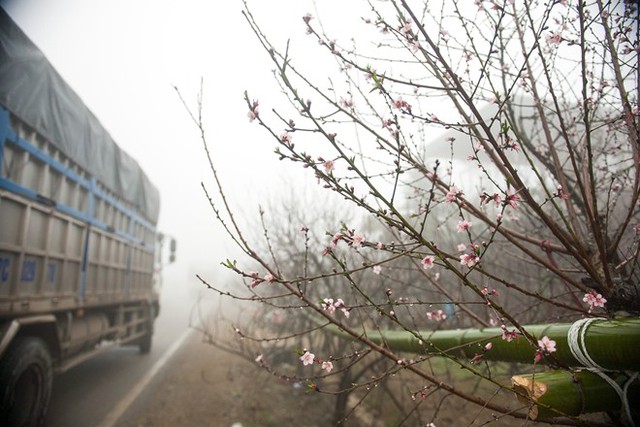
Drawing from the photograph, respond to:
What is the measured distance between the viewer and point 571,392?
1.39 metres

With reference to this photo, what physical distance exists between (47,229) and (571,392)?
551 cm

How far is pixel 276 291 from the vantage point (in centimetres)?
771

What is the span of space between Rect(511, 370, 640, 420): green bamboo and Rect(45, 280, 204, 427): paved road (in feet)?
17.8

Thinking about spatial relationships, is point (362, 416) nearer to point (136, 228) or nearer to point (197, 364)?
point (197, 364)

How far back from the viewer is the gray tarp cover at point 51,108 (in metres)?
3.70

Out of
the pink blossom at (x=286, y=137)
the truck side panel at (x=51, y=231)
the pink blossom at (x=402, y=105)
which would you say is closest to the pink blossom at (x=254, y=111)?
the pink blossom at (x=286, y=137)

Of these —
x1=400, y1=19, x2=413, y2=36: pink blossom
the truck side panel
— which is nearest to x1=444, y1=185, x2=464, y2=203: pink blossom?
x1=400, y1=19, x2=413, y2=36: pink blossom

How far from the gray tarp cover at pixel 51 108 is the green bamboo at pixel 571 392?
5058mm

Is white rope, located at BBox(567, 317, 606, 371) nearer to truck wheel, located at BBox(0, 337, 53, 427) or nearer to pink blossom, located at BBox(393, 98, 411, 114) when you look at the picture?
pink blossom, located at BBox(393, 98, 411, 114)

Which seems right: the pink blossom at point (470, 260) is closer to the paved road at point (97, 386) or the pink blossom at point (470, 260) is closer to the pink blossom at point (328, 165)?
the pink blossom at point (328, 165)

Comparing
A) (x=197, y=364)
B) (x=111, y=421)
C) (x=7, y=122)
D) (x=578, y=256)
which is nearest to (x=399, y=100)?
(x=578, y=256)

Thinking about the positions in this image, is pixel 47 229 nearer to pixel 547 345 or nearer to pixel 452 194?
pixel 452 194

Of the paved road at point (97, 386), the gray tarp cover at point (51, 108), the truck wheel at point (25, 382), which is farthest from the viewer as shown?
the paved road at point (97, 386)

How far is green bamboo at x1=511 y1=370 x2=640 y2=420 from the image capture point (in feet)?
4.52
